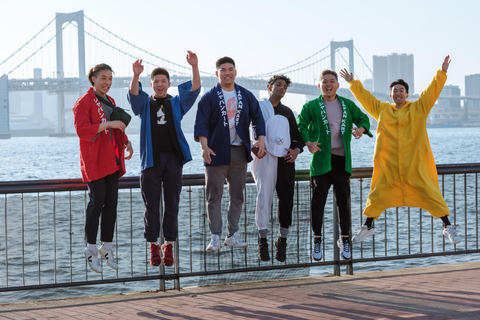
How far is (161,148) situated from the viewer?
5.15 meters

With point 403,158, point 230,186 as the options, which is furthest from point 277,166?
point 403,158

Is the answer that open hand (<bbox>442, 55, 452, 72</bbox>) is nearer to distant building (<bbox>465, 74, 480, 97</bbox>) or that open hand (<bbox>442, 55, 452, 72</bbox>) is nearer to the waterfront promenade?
the waterfront promenade

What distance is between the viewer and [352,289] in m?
5.65

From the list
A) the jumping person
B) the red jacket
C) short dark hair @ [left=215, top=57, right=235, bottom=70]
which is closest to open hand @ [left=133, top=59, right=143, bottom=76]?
the red jacket

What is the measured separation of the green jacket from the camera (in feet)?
18.5

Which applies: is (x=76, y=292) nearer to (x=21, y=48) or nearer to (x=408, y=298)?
(x=408, y=298)

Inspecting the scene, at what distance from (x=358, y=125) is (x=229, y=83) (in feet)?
3.81

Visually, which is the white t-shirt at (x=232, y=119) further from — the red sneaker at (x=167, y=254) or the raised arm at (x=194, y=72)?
the red sneaker at (x=167, y=254)

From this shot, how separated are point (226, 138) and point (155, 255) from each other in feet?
3.37

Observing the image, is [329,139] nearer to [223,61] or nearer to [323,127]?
[323,127]

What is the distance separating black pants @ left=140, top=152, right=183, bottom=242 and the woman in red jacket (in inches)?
8.8

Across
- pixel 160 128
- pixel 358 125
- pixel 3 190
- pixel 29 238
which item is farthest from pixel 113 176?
pixel 29 238

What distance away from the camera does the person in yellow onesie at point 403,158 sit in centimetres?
581

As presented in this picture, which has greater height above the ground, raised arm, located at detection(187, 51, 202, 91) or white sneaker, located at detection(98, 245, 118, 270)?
raised arm, located at detection(187, 51, 202, 91)
